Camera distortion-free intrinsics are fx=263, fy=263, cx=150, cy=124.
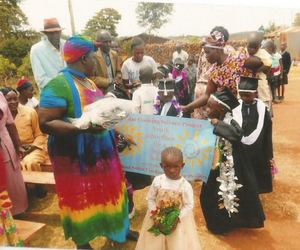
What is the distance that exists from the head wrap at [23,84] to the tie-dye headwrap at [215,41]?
239 cm

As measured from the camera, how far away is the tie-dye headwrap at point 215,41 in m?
2.97

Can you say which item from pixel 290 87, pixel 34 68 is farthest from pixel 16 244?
pixel 290 87

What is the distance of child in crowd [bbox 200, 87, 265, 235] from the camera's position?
8.41ft

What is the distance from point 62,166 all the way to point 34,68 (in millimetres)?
1643

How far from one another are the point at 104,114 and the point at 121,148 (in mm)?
974

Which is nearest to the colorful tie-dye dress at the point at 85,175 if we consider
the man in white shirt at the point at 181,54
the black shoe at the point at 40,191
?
the black shoe at the point at 40,191

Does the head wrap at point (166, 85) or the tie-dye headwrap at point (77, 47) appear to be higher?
the tie-dye headwrap at point (77, 47)

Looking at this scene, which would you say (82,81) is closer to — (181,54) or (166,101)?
(166,101)

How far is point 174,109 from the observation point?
10.4 feet

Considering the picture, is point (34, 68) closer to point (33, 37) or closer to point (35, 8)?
point (33, 37)

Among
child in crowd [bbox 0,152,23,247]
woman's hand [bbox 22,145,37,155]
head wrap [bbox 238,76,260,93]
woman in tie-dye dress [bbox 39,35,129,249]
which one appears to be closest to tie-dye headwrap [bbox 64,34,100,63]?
woman in tie-dye dress [bbox 39,35,129,249]

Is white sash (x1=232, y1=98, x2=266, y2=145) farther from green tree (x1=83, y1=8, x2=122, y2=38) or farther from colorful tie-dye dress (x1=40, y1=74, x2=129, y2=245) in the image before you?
green tree (x1=83, y1=8, x2=122, y2=38)

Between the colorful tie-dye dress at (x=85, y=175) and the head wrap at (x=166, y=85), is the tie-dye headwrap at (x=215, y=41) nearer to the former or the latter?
the head wrap at (x=166, y=85)

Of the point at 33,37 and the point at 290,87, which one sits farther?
the point at 290,87
